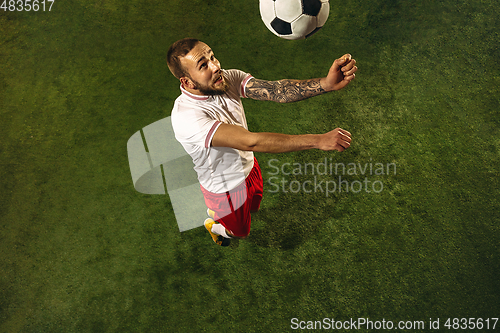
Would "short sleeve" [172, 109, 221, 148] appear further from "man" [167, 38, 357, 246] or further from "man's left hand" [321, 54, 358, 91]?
"man's left hand" [321, 54, 358, 91]

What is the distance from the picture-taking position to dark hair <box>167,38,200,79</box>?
A: 1957 millimetres

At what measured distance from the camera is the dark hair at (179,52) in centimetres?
196

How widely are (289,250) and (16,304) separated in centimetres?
253

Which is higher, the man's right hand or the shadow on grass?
the man's right hand

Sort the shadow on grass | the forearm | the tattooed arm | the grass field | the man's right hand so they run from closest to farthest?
1. the man's right hand
2. the forearm
3. the tattooed arm
4. the grass field
5. the shadow on grass

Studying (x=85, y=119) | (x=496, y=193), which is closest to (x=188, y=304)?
(x=85, y=119)

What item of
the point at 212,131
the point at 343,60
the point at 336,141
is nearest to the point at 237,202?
the point at 212,131

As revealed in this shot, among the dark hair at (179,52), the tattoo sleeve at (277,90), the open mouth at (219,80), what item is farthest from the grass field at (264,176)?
the dark hair at (179,52)

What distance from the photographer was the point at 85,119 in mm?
3523

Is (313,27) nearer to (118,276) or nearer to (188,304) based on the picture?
(188,304)

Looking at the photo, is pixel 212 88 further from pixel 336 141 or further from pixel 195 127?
pixel 336 141

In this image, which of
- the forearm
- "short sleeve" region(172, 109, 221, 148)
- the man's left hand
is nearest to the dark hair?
"short sleeve" region(172, 109, 221, 148)

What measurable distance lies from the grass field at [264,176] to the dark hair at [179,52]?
1.45 m

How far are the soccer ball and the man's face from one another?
0.70 m
